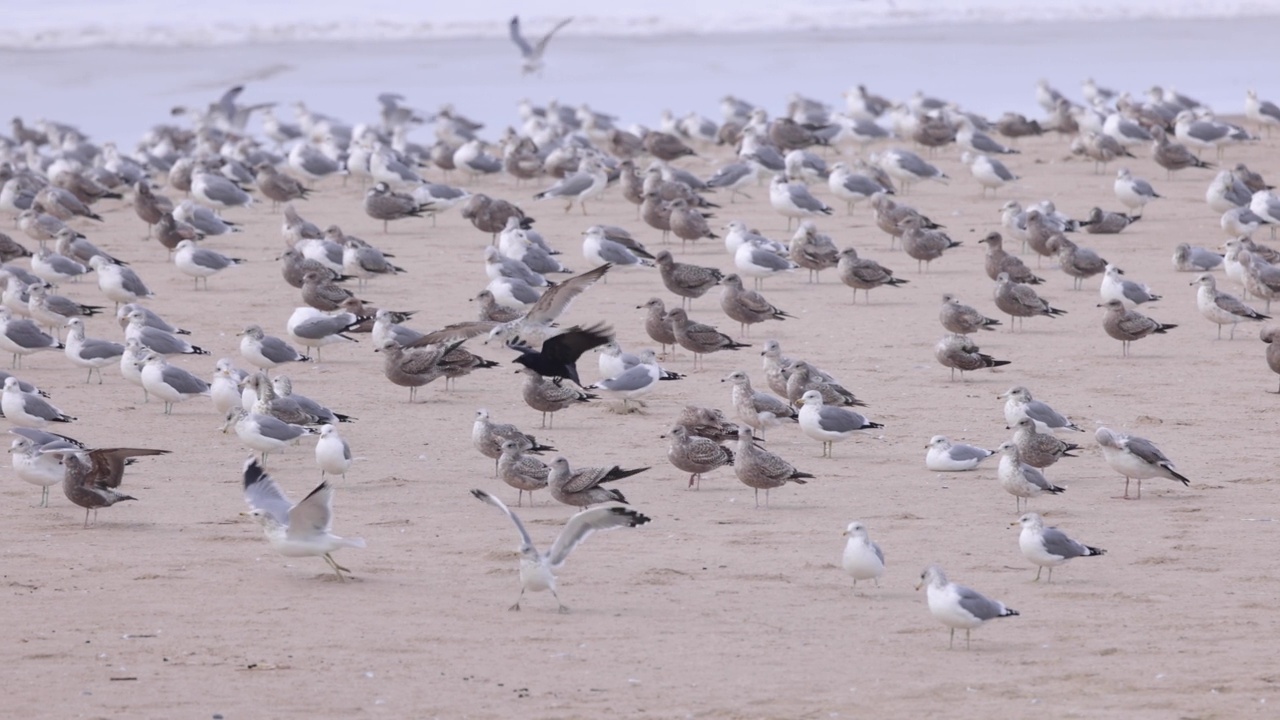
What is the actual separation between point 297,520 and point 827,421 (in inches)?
156

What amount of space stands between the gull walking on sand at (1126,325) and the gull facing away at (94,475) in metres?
7.86

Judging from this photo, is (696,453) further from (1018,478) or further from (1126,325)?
(1126,325)

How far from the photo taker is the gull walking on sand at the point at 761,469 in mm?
10305

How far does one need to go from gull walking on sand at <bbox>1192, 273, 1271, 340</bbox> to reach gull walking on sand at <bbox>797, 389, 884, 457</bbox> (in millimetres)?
4859

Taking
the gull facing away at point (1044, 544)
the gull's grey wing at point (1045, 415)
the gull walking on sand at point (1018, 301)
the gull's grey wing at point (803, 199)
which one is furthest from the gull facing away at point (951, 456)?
the gull's grey wing at point (803, 199)

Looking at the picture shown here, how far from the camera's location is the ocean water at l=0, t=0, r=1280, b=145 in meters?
36.7

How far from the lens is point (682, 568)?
30.1ft

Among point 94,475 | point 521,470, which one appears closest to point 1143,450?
point 521,470

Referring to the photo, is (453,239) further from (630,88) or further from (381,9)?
(381,9)

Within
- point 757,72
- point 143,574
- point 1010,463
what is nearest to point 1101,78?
point 757,72

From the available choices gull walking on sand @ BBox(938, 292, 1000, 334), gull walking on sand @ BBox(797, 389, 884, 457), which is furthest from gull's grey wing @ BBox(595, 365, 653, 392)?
gull walking on sand @ BBox(938, 292, 1000, 334)

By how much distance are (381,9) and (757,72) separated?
1818 cm

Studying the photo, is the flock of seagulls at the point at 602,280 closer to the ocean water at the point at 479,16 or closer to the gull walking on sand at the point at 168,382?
the gull walking on sand at the point at 168,382

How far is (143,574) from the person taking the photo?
29.4 ft
